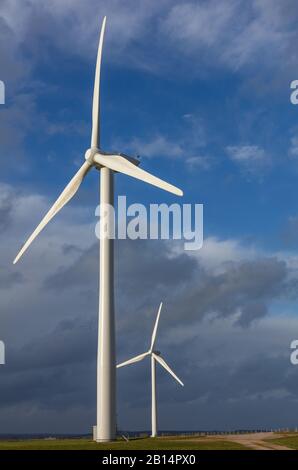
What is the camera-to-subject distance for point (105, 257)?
73.7 meters

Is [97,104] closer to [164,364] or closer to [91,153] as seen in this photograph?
[91,153]

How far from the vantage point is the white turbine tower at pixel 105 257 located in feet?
231

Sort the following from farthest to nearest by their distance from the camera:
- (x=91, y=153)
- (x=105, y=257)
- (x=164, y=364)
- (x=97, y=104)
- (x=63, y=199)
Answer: (x=164, y=364) < (x=97, y=104) < (x=91, y=153) < (x=63, y=199) < (x=105, y=257)

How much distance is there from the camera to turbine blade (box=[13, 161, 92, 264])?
74125 mm

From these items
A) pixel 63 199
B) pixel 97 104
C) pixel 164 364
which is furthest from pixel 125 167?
pixel 164 364

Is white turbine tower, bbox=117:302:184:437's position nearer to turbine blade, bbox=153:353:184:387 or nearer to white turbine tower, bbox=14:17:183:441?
turbine blade, bbox=153:353:184:387

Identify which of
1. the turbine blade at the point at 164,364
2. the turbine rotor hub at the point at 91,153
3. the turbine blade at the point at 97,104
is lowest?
the turbine blade at the point at 164,364

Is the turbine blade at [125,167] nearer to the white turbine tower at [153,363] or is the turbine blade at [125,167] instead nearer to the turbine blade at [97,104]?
the turbine blade at [97,104]

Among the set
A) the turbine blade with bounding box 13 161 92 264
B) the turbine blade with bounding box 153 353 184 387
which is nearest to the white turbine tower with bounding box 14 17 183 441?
the turbine blade with bounding box 13 161 92 264

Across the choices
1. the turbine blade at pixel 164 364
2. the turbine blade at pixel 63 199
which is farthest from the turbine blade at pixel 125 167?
the turbine blade at pixel 164 364

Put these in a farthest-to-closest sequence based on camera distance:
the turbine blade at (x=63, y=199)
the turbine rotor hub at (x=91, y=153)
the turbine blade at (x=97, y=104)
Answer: the turbine blade at (x=97, y=104)
the turbine rotor hub at (x=91, y=153)
the turbine blade at (x=63, y=199)

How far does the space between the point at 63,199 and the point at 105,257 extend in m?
9.35
